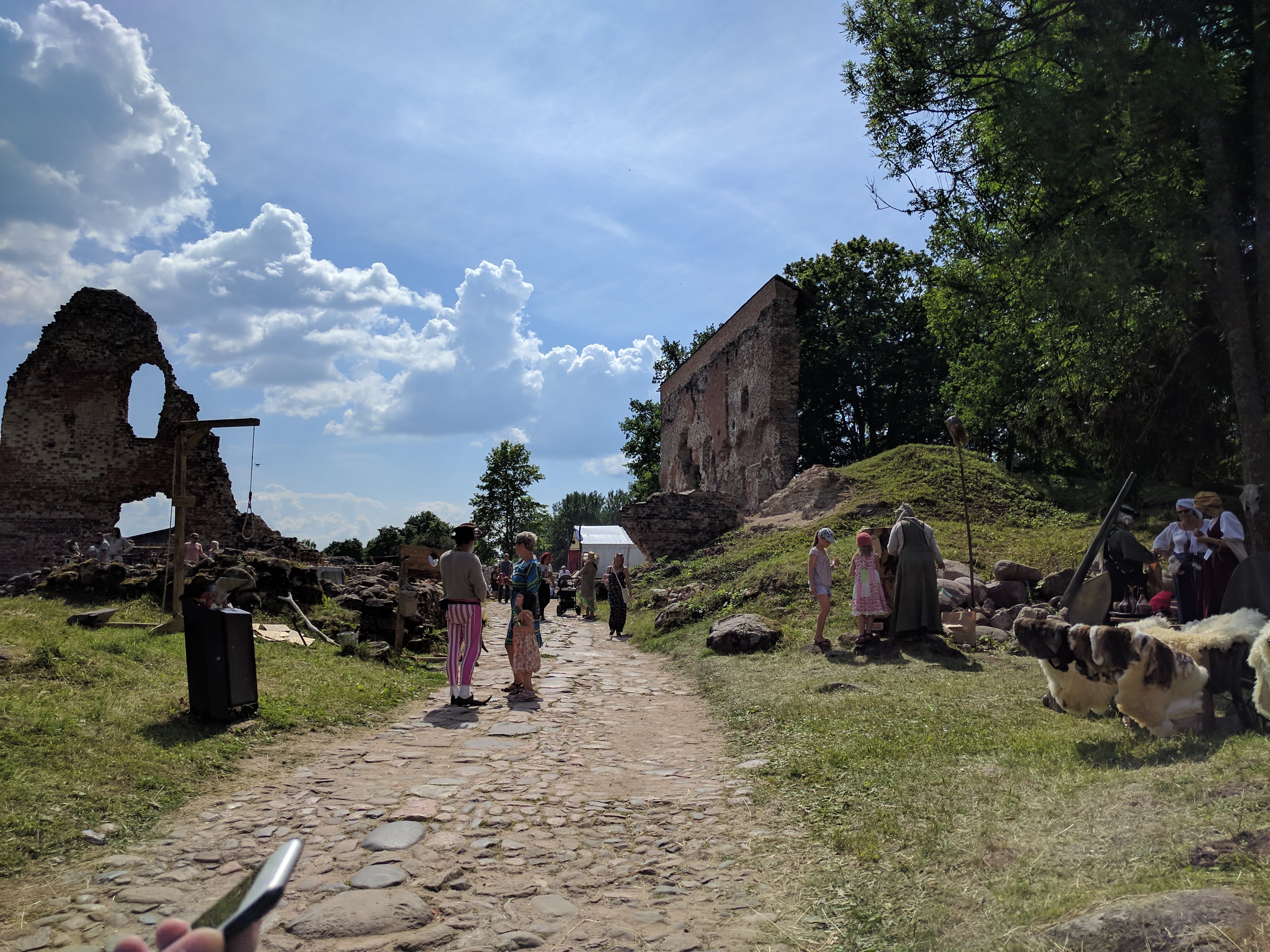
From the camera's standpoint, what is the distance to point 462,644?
303 inches

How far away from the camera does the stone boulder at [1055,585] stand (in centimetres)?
1112

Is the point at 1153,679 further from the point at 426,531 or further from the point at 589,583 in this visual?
the point at 426,531

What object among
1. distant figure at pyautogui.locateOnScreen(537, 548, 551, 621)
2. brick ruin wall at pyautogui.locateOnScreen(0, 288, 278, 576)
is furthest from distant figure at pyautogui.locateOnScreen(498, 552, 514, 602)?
brick ruin wall at pyautogui.locateOnScreen(0, 288, 278, 576)

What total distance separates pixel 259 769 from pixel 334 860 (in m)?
1.79

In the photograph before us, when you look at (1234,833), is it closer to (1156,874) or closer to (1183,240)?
(1156,874)

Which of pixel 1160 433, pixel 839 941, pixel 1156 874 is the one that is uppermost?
pixel 1160 433

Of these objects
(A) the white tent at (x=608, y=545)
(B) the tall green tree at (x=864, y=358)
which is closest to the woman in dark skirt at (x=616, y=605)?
(A) the white tent at (x=608, y=545)

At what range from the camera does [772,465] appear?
2636cm

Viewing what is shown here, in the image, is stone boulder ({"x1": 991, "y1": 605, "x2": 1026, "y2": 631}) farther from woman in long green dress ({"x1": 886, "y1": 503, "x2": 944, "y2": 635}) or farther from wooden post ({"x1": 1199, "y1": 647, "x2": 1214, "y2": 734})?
wooden post ({"x1": 1199, "y1": 647, "x2": 1214, "y2": 734})

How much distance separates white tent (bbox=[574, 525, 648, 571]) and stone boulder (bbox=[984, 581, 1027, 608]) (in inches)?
806

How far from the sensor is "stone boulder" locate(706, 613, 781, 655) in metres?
10.4

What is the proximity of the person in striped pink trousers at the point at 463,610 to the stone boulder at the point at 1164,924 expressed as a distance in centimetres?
592

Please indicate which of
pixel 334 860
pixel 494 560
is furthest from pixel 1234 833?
pixel 494 560

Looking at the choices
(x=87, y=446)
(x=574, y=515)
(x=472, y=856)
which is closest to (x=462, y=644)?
(x=472, y=856)
